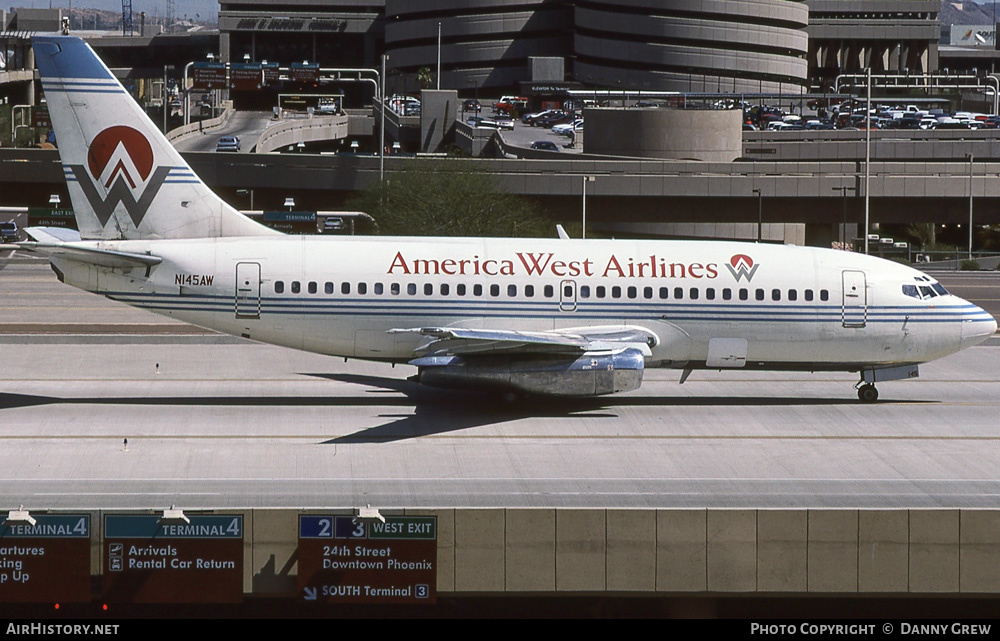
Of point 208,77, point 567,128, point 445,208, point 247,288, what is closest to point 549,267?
point 247,288

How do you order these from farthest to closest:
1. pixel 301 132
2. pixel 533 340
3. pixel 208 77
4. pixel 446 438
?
pixel 208 77 < pixel 301 132 < pixel 533 340 < pixel 446 438

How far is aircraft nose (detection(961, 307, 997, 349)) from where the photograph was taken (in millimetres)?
33219

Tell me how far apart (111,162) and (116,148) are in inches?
14.5

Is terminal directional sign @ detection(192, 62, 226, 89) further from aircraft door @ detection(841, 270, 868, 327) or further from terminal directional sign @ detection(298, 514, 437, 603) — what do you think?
terminal directional sign @ detection(298, 514, 437, 603)

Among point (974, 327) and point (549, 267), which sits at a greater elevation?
point (549, 267)

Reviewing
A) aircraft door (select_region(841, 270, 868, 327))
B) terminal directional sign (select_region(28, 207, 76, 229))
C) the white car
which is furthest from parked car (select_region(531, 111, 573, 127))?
aircraft door (select_region(841, 270, 868, 327))

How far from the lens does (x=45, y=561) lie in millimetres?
20438

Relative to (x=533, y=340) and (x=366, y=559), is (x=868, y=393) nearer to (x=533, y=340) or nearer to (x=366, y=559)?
(x=533, y=340)

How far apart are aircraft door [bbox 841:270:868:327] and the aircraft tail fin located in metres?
15.7

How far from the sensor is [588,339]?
104ft

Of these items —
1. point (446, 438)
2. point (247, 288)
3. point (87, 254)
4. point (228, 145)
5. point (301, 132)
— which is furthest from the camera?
point (301, 132)

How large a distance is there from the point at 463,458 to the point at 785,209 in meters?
72.0

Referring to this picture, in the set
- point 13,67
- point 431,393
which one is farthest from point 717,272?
point 13,67

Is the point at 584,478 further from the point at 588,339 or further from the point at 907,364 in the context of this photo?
the point at 907,364
